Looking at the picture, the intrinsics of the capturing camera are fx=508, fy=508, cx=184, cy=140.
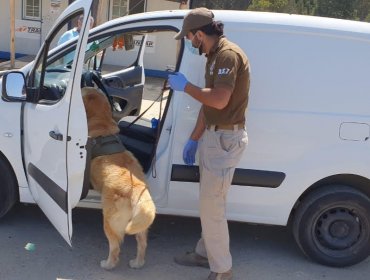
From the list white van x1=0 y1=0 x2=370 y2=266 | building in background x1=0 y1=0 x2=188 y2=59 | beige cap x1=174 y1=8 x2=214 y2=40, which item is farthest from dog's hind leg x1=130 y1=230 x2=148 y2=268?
building in background x1=0 y1=0 x2=188 y2=59

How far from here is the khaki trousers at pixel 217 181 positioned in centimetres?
340

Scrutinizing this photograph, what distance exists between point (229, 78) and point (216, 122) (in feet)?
1.20

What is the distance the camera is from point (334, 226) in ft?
13.1

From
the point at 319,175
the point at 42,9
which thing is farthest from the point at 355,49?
the point at 42,9

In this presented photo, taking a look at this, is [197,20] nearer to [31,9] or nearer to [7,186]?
[7,186]

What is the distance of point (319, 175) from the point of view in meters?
3.82

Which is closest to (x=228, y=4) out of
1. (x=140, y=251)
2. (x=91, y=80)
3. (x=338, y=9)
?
(x=338, y=9)

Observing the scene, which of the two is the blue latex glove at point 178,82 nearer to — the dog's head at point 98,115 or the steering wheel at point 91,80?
the dog's head at point 98,115

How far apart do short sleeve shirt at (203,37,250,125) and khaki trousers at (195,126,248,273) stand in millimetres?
103

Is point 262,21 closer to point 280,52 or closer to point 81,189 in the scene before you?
point 280,52

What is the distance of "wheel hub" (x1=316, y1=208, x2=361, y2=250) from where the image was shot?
3975mm

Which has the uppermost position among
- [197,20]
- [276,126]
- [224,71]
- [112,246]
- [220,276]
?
[197,20]

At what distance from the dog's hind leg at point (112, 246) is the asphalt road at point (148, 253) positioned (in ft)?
0.17

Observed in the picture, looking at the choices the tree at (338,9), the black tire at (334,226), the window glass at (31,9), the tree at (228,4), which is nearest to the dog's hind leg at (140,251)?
the black tire at (334,226)
